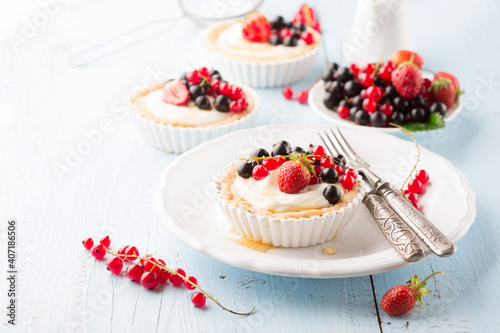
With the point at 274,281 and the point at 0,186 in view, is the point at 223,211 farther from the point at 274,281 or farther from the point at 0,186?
the point at 0,186

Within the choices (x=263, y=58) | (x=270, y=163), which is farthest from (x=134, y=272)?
(x=263, y=58)

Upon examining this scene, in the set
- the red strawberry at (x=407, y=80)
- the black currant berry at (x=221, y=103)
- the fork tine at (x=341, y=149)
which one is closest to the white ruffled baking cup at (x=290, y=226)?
the fork tine at (x=341, y=149)

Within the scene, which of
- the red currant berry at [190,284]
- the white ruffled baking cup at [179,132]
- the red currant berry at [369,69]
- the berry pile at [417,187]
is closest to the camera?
the red currant berry at [190,284]

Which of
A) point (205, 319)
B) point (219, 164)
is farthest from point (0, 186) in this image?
point (205, 319)

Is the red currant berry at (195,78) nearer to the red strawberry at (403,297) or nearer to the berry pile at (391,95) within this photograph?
the berry pile at (391,95)

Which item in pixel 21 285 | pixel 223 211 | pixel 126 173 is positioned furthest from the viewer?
pixel 126 173
